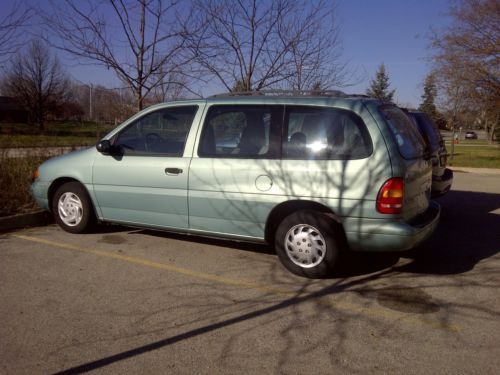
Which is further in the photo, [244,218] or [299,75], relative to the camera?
[299,75]

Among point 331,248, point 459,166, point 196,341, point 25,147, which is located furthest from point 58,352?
point 459,166

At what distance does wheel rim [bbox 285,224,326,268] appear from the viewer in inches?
179

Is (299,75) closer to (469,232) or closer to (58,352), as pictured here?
(469,232)

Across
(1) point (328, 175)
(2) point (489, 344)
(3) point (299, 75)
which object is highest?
(3) point (299, 75)

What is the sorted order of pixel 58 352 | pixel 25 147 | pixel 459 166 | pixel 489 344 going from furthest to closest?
pixel 459 166 → pixel 25 147 → pixel 489 344 → pixel 58 352

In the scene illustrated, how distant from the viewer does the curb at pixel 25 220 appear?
20.7 feet

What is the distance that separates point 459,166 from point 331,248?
1586cm

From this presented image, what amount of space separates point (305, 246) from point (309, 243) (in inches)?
2.1

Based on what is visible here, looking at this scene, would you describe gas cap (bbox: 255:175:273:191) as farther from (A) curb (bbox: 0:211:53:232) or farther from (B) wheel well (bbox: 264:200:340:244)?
(A) curb (bbox: 0:211:53:232)

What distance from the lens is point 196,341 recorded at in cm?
330

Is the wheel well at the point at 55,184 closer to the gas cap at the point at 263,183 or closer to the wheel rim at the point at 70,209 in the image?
the wheel rim at the point at 70,209

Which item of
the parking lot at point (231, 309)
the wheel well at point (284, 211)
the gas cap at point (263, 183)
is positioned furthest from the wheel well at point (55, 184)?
the wheel well at point (284, 211)

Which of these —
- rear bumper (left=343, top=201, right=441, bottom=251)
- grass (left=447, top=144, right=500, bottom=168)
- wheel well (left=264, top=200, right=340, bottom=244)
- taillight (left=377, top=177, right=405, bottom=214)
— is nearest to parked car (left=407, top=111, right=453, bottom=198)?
Answer: rear bumper (left=343, top=201, right=441, bottom=251)

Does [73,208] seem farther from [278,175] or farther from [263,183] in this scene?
[278,175]
